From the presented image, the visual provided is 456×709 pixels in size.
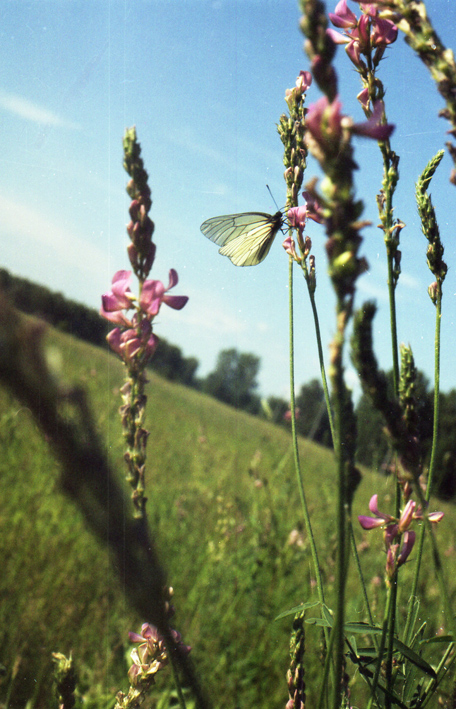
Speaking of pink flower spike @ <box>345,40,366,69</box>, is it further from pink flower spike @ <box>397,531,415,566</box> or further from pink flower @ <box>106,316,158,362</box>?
pink flower spike @ <box>397,531,415,566</box>

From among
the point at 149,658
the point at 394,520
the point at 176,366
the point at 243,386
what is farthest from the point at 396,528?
the point at 243,386

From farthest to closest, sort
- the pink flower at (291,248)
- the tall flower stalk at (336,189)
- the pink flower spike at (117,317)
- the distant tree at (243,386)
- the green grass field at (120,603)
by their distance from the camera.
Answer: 1. the distant tree at (243,386)
2. the green grass field at (120,603)
3. the pink flower at (291,248)
4. the pink flower spike at (117,317)
5. the tall flower stalk at (336,189)

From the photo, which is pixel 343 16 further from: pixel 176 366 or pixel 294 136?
pixel 176 366

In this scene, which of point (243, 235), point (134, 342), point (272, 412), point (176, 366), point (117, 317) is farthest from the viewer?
point (176, 366)

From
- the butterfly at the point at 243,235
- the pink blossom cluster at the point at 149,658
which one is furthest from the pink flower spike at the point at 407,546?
the butterfly at the point at 243,235

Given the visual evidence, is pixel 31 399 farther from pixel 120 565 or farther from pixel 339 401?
pixel 339 401

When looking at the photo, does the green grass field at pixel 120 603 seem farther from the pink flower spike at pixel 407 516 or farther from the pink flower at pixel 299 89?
the pink flower at pixel 299 89

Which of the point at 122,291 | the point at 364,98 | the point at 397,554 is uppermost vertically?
the point at 364,98

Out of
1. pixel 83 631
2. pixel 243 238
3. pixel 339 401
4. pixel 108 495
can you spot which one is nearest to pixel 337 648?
pixel 339 401
